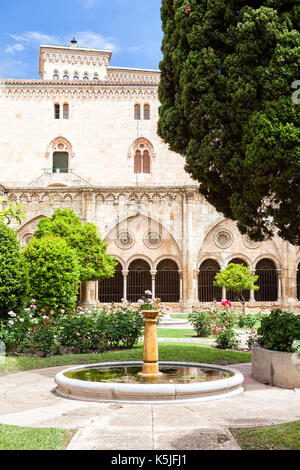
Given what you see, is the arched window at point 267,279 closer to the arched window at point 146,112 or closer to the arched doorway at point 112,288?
the arched doorway at point 112,288

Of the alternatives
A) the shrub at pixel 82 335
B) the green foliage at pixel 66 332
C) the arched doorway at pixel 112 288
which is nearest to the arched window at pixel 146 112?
the arched doorway at pixel 112 288

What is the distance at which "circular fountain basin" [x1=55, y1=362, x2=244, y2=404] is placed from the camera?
597cm

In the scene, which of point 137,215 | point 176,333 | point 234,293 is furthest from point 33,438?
point 234,293

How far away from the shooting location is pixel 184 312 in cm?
2370

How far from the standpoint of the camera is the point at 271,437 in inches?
177

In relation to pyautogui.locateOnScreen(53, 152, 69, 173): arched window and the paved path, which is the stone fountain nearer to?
the paved path

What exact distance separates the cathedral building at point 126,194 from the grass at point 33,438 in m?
19.0

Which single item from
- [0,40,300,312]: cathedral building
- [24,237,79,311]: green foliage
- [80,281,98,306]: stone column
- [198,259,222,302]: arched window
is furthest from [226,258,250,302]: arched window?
[24,237,79,311]: green foliage

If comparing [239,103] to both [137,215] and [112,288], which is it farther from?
[112,288]

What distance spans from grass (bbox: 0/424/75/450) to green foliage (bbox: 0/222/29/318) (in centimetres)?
577

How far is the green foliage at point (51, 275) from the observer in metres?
12.4

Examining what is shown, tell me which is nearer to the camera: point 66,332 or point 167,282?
point 66,332

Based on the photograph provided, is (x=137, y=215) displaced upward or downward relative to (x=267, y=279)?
upward

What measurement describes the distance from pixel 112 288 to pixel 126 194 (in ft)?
16.4
